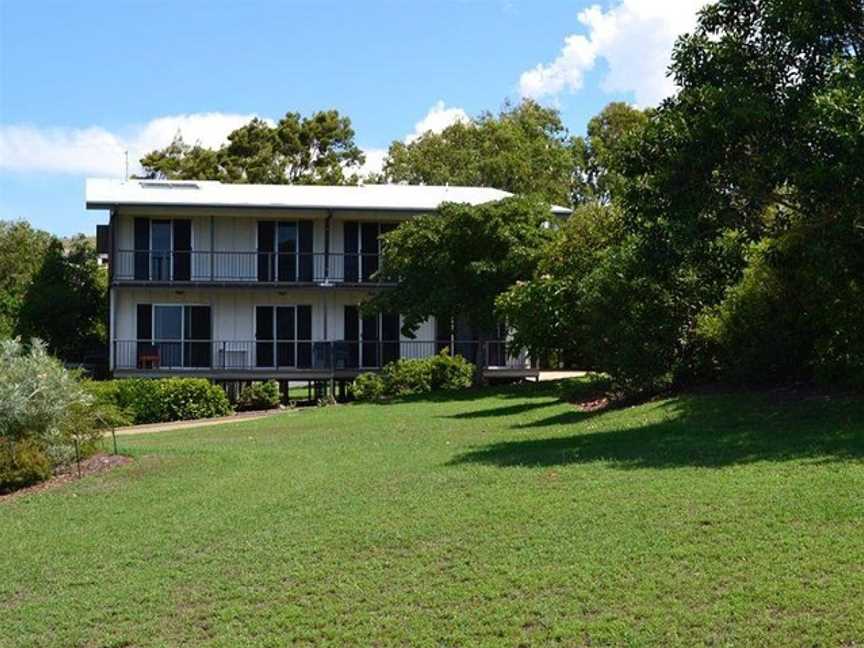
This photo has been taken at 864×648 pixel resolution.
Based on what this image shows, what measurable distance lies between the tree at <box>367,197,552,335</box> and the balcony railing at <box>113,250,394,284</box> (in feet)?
11.1

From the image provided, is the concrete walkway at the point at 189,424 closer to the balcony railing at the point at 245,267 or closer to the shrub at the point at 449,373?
the shrub at the point at 449,373

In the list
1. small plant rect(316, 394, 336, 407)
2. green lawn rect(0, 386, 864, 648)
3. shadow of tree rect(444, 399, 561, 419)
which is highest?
shadow of tree rect(444, 399, 561, 419)

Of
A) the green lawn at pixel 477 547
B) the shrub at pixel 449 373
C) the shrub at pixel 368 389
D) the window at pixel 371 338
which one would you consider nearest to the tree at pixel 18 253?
the window at pixel 371 338

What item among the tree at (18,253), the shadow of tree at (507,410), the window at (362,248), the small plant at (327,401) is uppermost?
the tree at (18,253)

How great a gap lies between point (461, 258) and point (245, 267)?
293 inches

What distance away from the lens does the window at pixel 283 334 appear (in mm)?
31406

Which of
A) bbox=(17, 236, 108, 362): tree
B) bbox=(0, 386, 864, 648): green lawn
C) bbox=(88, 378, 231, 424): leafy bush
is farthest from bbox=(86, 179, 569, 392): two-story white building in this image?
bbox=(0, 386, 864, 648): green lawn

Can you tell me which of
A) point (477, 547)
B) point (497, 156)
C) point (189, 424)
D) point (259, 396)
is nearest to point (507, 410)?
point (189, 424)

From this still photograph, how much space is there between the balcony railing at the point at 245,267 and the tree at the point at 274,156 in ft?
61.7

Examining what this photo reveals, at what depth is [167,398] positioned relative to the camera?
2614 cm

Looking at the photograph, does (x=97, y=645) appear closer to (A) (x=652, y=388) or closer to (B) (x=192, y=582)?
(B) (x=192, y=582)

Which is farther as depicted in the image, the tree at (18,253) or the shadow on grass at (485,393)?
the tree at (18,253)

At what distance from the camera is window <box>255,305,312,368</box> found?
3141 centimetres

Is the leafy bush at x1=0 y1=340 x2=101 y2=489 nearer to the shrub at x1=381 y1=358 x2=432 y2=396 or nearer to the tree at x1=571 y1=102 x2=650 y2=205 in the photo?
the shrub at x1=381 y1=358 x2=432 y2=396
